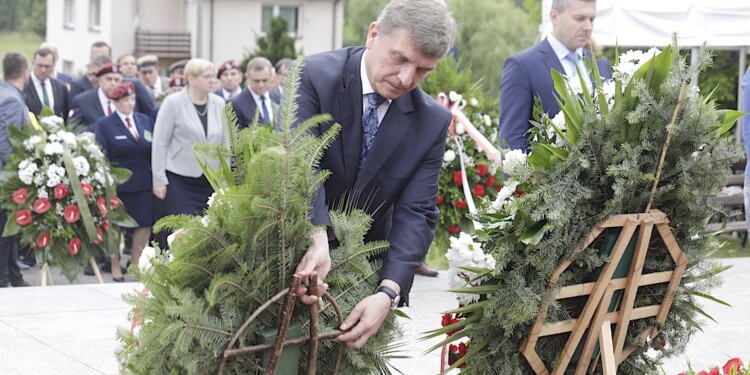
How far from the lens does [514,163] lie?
3.54m

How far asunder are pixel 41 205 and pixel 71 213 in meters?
0.24

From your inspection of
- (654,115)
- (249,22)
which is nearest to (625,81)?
(654,115)

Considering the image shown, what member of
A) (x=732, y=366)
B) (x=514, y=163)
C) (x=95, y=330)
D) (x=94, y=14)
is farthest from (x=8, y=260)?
(x=94, y=14)

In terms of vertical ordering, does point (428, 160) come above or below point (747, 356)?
above

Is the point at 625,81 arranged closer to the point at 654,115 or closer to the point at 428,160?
the point at 654,115

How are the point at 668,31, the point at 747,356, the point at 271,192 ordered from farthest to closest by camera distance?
the point at 668,31
the point at 747,356
the point at 271,192

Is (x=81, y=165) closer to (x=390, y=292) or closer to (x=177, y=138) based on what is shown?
(x=177, y=138)

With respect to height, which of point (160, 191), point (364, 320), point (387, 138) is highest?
point (387, 138)

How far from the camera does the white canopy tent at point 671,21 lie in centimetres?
1058

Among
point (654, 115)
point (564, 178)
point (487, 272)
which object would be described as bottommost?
point (487, 272)

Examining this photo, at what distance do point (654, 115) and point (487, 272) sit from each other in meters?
0.78

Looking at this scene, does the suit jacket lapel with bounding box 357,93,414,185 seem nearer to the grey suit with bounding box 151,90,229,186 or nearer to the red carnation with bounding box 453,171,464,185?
the red carnation with bounding box 453,171,464,185

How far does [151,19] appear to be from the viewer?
42906 millimetres

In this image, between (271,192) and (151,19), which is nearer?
(271,192)
